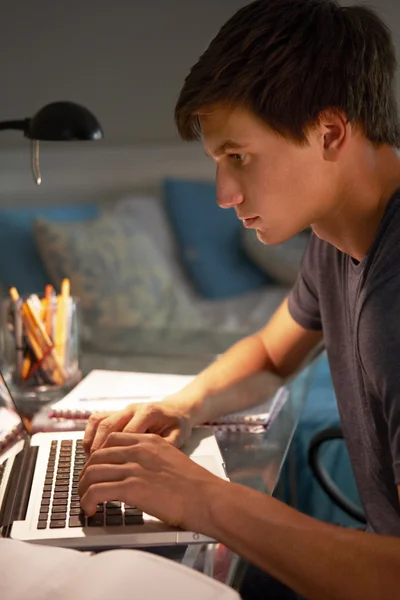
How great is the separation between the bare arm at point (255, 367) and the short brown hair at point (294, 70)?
0.44 m

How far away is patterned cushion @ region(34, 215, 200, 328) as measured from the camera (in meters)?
2.46

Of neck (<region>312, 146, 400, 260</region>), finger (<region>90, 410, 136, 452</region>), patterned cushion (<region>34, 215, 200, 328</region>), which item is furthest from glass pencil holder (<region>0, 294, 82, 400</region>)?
patterned cushion (<region>34, 215, 200, 328</region>)

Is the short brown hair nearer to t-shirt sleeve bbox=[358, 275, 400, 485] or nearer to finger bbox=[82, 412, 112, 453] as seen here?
t-shirt sleeve bbox=[358, 275, 400, 485]

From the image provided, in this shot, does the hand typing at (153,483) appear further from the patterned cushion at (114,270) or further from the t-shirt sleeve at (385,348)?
the patterned cushion at (114,270)

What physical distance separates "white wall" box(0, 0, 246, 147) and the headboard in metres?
0.05

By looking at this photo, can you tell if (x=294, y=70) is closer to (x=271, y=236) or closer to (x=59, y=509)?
(x=271, y=236)

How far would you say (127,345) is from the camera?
1854 mm

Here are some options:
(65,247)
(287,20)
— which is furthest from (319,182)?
(65,247)

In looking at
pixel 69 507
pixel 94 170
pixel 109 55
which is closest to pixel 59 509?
pixel 69 507

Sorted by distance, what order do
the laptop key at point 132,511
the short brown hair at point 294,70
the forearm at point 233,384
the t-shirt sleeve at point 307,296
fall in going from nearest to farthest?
the laptop key at point 132,511, the short brown hair at point 294,70, the forearm at point 233,384, the t-shirt sleeve at point 307,296

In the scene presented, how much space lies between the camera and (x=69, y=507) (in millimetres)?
901

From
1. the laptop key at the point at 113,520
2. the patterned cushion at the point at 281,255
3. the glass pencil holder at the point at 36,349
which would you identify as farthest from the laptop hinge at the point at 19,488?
the patterned cushion at the point at 281,255

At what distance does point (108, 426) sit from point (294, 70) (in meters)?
0.53

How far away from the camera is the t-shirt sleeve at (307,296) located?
4.44 ft
